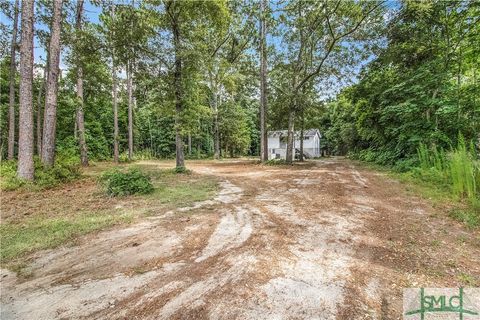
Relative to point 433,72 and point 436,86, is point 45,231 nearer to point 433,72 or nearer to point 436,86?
point 436,86

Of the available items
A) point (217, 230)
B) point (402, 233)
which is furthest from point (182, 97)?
point (402, 233)

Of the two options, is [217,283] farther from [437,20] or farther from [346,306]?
[437,20]

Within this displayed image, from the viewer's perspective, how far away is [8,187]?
255 inches

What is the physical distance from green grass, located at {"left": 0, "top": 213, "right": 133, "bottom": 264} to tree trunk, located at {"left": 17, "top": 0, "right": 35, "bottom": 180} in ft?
11.7

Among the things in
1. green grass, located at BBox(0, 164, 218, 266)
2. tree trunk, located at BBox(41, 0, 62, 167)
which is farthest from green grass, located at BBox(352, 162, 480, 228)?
tree trunk, located at BBox(41, 0, 62, 167)

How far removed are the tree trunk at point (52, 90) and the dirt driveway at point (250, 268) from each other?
5.79m

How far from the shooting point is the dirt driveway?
72.3 inches

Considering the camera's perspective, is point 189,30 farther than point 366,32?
No

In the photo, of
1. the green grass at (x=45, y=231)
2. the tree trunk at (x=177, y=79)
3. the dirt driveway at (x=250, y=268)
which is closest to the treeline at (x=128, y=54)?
the tree trunk at (x=177, y=79)

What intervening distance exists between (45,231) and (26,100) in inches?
205

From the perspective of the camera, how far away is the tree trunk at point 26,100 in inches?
267

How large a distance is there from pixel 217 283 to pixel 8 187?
7361 millimetres

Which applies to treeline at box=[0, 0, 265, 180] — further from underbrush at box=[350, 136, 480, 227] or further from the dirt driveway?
underbrush at box=[350, 136, 480, 227]

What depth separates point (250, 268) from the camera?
7.66ft
